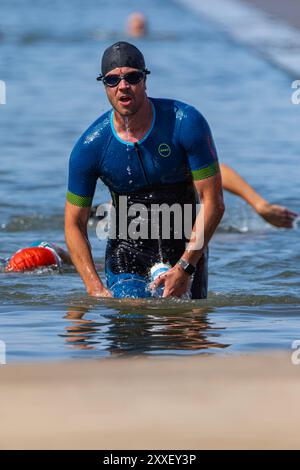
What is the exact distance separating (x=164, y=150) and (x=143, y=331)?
1.23 m

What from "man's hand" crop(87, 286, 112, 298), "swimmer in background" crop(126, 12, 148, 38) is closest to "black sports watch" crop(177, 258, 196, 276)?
"man's hand" crop(87, 286, 112, 298)

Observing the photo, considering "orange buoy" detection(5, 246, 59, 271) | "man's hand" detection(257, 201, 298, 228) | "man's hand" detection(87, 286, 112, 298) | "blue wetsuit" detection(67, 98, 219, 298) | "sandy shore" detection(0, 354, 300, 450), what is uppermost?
"man's hand" detection(257, 201, 298, 228)

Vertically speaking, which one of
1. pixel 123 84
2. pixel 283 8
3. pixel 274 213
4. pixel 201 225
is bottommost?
pixel 201 225

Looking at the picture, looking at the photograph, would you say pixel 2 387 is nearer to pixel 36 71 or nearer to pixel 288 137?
pixel 288 137

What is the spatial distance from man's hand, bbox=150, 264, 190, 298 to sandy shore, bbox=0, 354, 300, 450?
4.62 feet

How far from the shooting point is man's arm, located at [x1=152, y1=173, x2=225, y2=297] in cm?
878

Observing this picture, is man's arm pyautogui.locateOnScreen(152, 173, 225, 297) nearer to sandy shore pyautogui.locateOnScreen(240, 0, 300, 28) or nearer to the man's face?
the man's face

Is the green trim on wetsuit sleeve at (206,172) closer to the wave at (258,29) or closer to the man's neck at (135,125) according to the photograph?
the man's neck at (135,125)

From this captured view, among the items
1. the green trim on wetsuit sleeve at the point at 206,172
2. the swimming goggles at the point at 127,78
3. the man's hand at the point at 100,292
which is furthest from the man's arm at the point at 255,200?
the swimming goggles at the point at 127,78

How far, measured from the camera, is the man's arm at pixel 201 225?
878 centimetres

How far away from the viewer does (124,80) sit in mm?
8766

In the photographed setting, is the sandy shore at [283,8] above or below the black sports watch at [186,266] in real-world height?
above

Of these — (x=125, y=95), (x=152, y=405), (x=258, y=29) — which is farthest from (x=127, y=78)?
(x=258, y=29)

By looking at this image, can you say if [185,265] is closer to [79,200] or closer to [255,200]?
[79,200]
